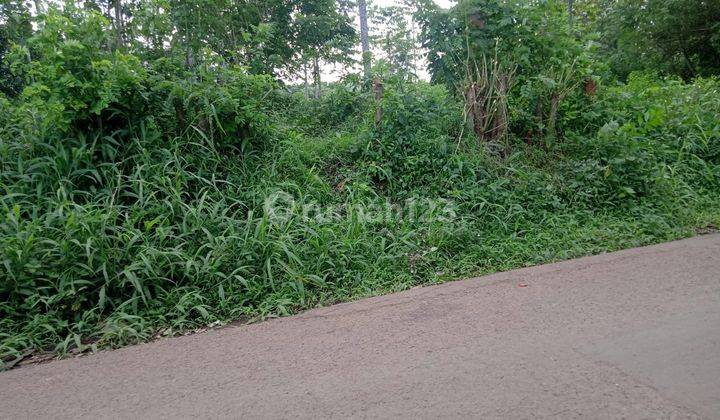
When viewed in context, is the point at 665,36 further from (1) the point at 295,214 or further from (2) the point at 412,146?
(1) the point at 295,214

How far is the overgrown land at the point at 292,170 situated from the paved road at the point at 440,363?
0.45 meters

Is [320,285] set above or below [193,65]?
below

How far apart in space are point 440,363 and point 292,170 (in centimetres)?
346

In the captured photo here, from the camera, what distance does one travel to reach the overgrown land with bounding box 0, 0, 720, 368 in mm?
3643

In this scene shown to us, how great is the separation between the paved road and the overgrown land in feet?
1.49

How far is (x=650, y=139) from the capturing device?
6.51 m

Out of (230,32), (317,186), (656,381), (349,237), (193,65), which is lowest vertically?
(656,381)

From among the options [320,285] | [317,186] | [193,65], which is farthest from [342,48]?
[320,285]

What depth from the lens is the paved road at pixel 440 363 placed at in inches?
86.2

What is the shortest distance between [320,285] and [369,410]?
5.66 ft

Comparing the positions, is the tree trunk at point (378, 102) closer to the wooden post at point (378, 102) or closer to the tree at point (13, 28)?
the wooden post at point (378, 102)

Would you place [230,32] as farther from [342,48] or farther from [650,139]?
[650,139]

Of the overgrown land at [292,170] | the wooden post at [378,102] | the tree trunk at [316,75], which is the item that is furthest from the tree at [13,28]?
the tree trunk at [316,75]

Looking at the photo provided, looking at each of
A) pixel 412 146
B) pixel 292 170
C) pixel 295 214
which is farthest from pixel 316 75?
pixel 295 214
